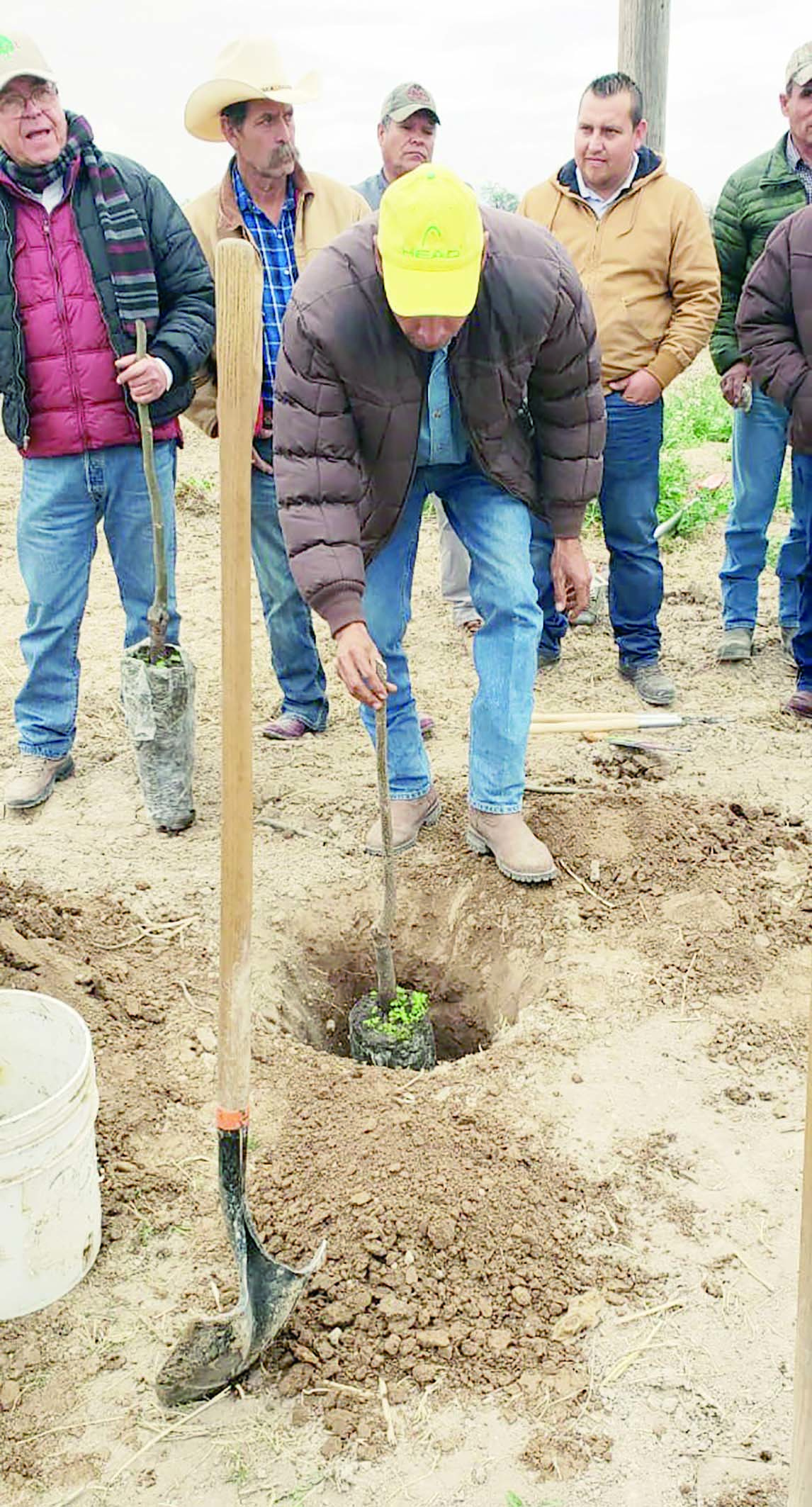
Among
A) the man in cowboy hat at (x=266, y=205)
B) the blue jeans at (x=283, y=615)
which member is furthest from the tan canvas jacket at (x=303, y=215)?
the blue jeans at (x=283, y=615)


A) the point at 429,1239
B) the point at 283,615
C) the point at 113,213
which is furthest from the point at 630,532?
the point at 429,1239

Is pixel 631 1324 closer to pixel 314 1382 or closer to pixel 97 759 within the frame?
pixel 314 1382

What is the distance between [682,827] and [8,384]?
248 centimetres

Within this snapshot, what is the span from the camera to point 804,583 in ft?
17.1

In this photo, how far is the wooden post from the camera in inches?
249

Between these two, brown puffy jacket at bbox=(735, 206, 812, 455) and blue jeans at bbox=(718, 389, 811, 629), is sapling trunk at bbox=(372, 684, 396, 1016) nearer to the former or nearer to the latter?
brown puffy jacket at bbox=(735, 206, 812, 455)

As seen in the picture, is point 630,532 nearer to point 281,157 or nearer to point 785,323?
point 785,323

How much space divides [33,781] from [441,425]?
1914 mm

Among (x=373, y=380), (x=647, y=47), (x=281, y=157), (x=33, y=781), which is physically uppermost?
(x=647, y=47)

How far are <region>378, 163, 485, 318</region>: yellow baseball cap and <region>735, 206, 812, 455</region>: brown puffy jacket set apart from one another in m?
1.83

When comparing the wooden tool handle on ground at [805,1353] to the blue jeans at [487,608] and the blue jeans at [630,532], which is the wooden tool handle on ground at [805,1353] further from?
the blue jeans at [630,532]

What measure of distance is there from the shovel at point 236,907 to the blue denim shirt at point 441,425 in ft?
4.43

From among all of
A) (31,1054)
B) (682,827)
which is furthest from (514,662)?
(31,1054)

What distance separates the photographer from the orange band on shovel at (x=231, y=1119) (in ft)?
8.05
